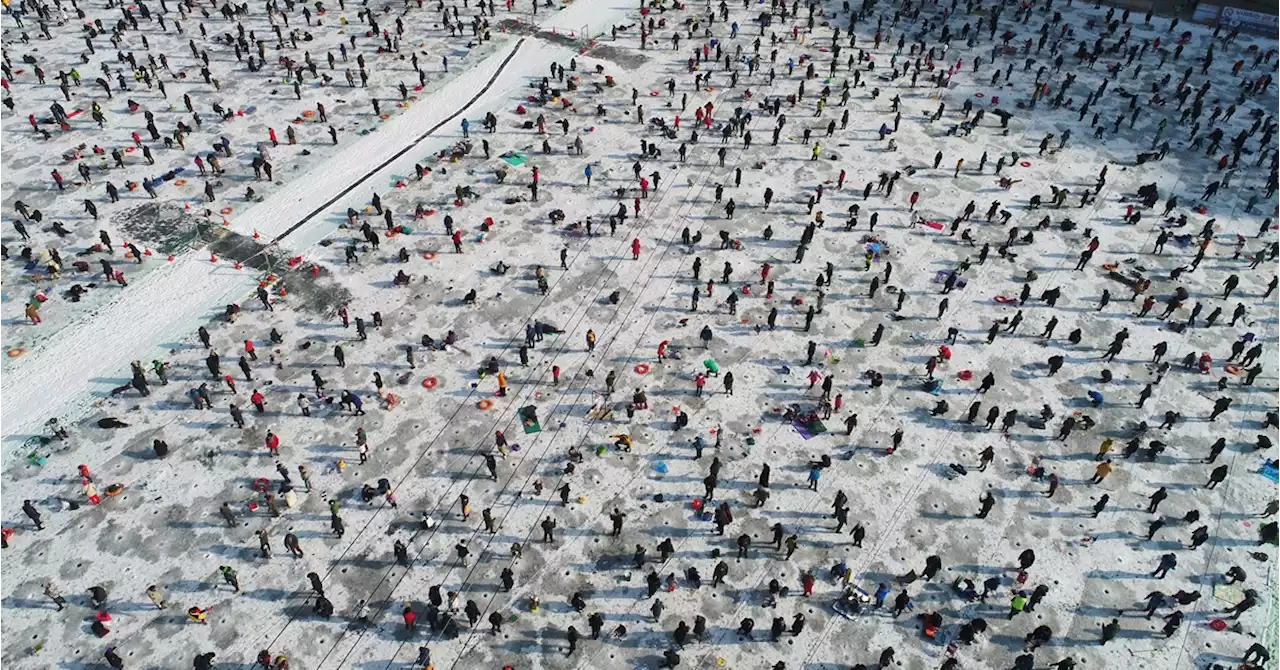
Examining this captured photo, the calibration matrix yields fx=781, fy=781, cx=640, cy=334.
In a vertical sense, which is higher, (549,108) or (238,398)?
(549,108)

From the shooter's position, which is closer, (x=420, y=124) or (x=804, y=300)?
(x=804, y=300)

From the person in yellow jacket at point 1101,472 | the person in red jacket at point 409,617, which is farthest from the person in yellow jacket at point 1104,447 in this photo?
the person in red jacket at point 409,617

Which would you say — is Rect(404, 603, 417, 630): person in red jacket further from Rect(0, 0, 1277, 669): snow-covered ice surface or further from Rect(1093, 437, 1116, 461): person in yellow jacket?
Rect(1093, 437, 1116, 461): person in yellow jacket

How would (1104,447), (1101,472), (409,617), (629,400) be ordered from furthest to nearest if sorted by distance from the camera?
(629,400), (1104,447), (1101,472), (409,617)

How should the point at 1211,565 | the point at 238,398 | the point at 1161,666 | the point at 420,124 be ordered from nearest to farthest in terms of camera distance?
the point at 1161,666 < the point at 1211,565 < the point at 238,398 < the point at 420,124

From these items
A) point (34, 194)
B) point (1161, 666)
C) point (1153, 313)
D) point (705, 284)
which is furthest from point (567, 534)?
point (34, 194)

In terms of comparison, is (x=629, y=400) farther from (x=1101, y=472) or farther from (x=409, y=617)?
(x=1101, y=472)

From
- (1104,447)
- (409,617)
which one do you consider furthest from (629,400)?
(1104,447)

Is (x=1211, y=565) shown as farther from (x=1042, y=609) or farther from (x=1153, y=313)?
(x=1153, y=313)
